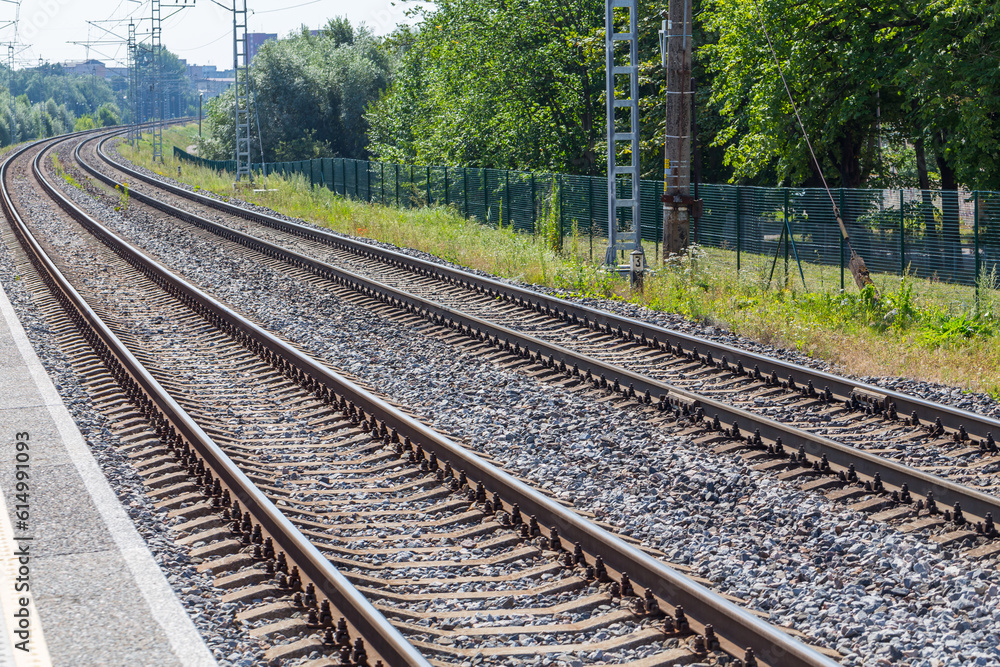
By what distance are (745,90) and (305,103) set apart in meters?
45.4

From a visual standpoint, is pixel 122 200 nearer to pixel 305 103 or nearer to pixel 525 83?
pixel 525 83

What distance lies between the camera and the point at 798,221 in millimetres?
20172

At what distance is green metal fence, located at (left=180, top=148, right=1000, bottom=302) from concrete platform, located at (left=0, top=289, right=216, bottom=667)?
41.5ft

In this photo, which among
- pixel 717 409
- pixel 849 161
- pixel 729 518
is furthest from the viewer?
pixel 849 161

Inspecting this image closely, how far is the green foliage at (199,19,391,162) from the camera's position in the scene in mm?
64938

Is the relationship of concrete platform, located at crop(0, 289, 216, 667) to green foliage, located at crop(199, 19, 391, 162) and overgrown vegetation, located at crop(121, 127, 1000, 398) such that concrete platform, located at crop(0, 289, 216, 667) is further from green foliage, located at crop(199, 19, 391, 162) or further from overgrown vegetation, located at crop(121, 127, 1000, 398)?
green foliage, located at crop(199, 19, 391, 162)

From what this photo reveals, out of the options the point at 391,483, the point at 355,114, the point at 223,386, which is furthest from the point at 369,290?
the point at 355,114

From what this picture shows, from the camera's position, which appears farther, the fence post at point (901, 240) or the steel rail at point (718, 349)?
the fence post at point (901, 240)

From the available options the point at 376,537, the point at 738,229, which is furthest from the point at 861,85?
the point at 376,537

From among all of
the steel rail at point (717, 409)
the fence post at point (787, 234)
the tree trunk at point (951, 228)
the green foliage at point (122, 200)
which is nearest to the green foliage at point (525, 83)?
the green foliage at point (122, 200)

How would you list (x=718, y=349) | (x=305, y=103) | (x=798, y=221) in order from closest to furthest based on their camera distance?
(x=718, y=349)
(x=798, y=221)
(x=305, y=103)

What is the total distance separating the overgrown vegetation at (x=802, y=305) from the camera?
11805 millimetres

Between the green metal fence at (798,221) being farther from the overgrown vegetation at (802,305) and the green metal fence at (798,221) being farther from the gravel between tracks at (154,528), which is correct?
the gravel between tracks at (154,528)

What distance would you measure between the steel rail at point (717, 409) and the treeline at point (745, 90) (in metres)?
10.0
